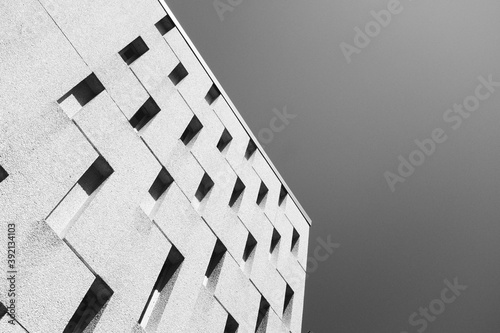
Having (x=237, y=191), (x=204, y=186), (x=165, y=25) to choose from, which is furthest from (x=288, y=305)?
(x=165, y=25)

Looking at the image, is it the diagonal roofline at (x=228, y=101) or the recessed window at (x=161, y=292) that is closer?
the recessed window at (x=161, y=292)

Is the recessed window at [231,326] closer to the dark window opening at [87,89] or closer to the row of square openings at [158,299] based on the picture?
the row of square openings at [158,299]

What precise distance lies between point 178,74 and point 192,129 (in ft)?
6.62

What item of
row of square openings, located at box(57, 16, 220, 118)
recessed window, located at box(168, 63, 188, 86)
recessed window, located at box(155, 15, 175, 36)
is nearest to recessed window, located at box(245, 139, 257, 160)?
row of square openings, located at box(57, 16, 220, 118)

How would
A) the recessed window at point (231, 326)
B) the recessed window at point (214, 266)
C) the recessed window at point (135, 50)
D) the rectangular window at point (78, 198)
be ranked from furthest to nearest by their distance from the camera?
the recessed window at point (135, 50), the recessed window at point (231, 326), the recessed window at point (214, 266), the rectangular window at point (78, 198)

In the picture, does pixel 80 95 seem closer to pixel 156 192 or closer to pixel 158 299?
pixel 156 192

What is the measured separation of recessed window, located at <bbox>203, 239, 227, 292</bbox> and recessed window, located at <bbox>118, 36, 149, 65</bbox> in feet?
20.1

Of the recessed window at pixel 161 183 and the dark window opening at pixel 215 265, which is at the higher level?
the recessed window at pixel 161 183

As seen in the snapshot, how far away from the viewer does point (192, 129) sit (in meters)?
15.5

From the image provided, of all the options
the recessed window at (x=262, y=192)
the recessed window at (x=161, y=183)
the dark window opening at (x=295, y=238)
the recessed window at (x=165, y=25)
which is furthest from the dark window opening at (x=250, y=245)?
the recessed window at (x=165, y=25)

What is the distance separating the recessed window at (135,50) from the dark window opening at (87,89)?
7.74 feet

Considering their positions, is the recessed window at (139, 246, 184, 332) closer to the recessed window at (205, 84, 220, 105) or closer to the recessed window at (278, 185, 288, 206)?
the recessed window at (205, 84, 220, 105)

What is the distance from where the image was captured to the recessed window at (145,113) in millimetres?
12953

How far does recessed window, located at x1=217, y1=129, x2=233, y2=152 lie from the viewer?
17169 mm
